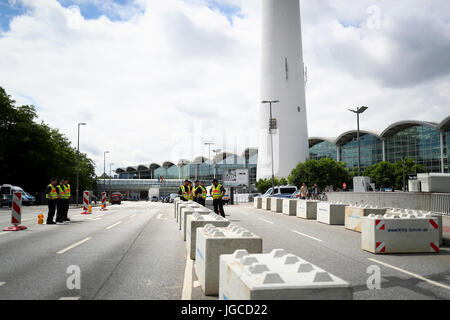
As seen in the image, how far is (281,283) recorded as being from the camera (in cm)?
305

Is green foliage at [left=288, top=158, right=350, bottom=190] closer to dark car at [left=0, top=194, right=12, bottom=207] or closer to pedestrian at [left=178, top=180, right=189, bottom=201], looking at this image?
dark car at [left=0, top=194, right=12, bottom=207]

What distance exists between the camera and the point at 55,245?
31.7 ft

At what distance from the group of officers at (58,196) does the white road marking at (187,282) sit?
9.67 m

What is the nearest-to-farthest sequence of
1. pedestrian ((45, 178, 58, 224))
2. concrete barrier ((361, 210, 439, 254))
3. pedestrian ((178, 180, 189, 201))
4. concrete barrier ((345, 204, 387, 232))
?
1. concrete barrier ((361, 210, 439, 254))
2. concrete barrier ((345, 204, 387, 232))
3. pedestrian ((45, 178, 58, 224))
4. pedestrian ((178, 180, 189, 201))

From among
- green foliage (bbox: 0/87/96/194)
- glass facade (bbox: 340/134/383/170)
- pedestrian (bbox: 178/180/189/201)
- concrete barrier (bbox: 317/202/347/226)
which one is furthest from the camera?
glass facade (bbox: 340/134/383/170)

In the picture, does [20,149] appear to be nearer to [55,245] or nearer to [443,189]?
[55,245]

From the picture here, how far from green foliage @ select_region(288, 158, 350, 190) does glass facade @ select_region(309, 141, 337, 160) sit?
28.1m

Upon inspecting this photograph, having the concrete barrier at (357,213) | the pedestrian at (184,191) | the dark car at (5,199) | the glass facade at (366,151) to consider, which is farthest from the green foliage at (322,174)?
the concrete barrier at (357,213)

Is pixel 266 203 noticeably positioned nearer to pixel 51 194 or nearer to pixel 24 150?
pixel 51 194

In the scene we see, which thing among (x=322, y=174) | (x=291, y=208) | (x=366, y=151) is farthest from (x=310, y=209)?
(x=366, y=151)

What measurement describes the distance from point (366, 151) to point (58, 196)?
75792 millimetres

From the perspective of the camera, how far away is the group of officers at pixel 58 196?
15.1 metres

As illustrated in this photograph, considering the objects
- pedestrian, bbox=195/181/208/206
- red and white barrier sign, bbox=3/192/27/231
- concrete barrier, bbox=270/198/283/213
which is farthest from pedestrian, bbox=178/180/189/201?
concrete barrier, bbox=270/198/283/213

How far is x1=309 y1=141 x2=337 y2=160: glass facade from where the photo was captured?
9154 centimetres
